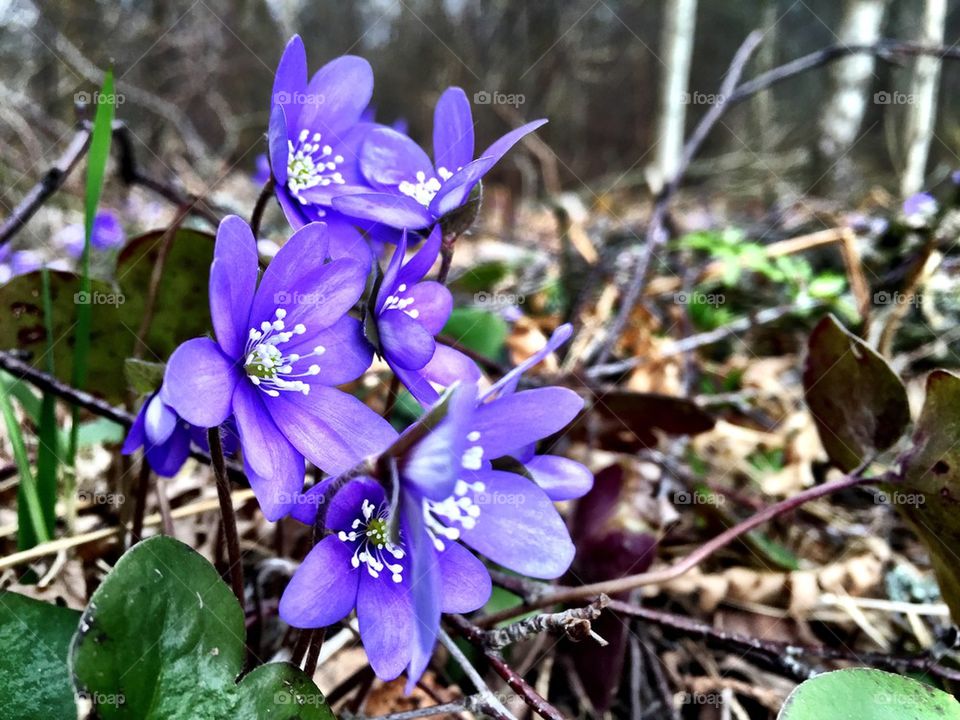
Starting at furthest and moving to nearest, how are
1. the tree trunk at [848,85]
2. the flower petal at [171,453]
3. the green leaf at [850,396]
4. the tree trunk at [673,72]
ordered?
the tree trunk at [673,72] < the tree trunk at [848,85] < the green leaf at [850,396] < the flower petal at [171,453]

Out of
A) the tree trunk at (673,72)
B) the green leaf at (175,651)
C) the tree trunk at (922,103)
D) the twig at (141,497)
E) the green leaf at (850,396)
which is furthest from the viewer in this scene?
the tree trunk at (673,72)

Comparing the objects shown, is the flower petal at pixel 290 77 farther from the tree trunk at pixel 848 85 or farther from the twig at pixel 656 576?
the tree trunk at pixel 848 85

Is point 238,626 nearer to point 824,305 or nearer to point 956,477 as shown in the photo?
point 956,477

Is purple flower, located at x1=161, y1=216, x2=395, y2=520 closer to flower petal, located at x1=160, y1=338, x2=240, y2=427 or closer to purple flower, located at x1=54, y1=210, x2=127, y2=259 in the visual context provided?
flower petal, located at x1=160, y1=338, x2=240, y2=427

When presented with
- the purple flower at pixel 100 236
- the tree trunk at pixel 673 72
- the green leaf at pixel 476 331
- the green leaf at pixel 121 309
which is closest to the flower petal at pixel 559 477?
the green leaf at pixel 121 309

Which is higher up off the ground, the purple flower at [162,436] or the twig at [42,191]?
the twig at [42,191]

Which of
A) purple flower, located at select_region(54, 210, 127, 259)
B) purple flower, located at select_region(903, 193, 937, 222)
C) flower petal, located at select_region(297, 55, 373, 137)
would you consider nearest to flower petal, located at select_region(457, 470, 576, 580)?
flower petal, located at select_region(297, 55, 373, 137)

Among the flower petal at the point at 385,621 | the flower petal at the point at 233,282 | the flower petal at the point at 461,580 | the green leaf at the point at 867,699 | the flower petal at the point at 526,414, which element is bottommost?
the green leaf at the point at 867,699

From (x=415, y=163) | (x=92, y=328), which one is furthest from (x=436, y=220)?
(x=92, y=328)
